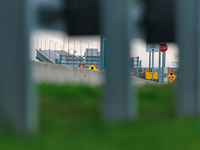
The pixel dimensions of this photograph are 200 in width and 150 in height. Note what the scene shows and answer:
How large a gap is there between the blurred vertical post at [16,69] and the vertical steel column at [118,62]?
5.01 feet

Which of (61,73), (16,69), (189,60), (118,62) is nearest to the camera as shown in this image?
(16,69)

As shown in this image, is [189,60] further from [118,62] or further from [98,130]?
[98,130]

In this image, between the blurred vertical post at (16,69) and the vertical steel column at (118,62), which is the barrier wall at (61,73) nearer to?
the vertical steel column at (118,62)

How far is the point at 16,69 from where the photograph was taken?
13.9 feet

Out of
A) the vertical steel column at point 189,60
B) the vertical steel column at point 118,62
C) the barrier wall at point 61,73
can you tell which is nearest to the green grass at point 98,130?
the vertical steel column at point 118,62

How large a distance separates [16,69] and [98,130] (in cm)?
173

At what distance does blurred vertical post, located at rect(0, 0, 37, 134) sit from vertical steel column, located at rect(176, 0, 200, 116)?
134 inches

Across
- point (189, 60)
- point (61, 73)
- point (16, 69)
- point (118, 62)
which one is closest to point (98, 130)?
point (118, 62)

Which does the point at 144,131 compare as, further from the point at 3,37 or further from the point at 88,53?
the point at 88,53

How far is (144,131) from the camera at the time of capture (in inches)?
177

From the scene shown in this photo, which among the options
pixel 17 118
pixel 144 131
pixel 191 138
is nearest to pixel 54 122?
pixel 17 118

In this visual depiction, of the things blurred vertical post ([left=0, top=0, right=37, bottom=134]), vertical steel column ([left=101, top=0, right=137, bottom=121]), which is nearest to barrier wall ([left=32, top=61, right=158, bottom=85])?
vertical steel column ([left=101, top=0, right=137, bottom=121])

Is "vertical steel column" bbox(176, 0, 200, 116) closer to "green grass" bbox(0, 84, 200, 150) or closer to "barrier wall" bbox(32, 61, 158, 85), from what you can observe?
"green grass" bbox(0, 84, 200, 150)

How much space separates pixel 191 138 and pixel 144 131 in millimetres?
779
